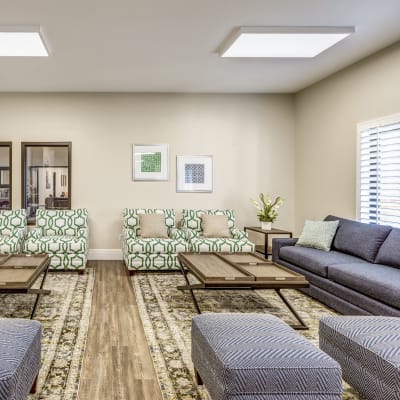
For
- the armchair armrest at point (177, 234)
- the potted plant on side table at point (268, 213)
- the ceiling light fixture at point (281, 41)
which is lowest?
the armchair armrest at point (177, 234)

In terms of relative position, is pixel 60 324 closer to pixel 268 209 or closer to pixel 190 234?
pixel 190 234

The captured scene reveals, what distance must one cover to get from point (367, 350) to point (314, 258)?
97.5 inches

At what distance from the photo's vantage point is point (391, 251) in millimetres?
4047

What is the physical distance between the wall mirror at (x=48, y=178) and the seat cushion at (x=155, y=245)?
173 cm

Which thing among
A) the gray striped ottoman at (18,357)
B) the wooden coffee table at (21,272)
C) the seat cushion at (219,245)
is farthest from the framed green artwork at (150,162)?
the gray striped ottoman at (18,357)

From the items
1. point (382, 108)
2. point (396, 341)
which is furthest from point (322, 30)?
point (396, 341)

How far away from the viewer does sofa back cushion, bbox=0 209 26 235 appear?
603 cm

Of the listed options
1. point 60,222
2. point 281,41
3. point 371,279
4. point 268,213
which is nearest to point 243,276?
point 371,279

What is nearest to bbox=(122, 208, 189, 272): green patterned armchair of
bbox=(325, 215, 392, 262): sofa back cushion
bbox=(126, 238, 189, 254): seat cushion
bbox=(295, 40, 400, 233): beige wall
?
bbox=(126, 238, 189, 254): seat cushion

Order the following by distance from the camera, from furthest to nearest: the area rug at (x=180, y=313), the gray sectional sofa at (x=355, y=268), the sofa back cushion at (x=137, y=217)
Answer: the sofa back cushion at (x=137, y=217)
the gray sectional sofa at (x=355, y=268)
the area rug at (x=180, y=313)

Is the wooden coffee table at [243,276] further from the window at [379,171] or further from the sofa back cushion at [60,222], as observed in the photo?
the sofa back cushion at [60,222]

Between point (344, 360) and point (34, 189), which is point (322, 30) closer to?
point (344, 360)

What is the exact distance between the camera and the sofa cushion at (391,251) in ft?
13.1

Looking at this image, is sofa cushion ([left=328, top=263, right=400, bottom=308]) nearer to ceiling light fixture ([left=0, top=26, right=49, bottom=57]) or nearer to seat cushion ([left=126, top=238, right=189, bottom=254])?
seat cushion ([left=126, top=238, right=189, bottom=254])
